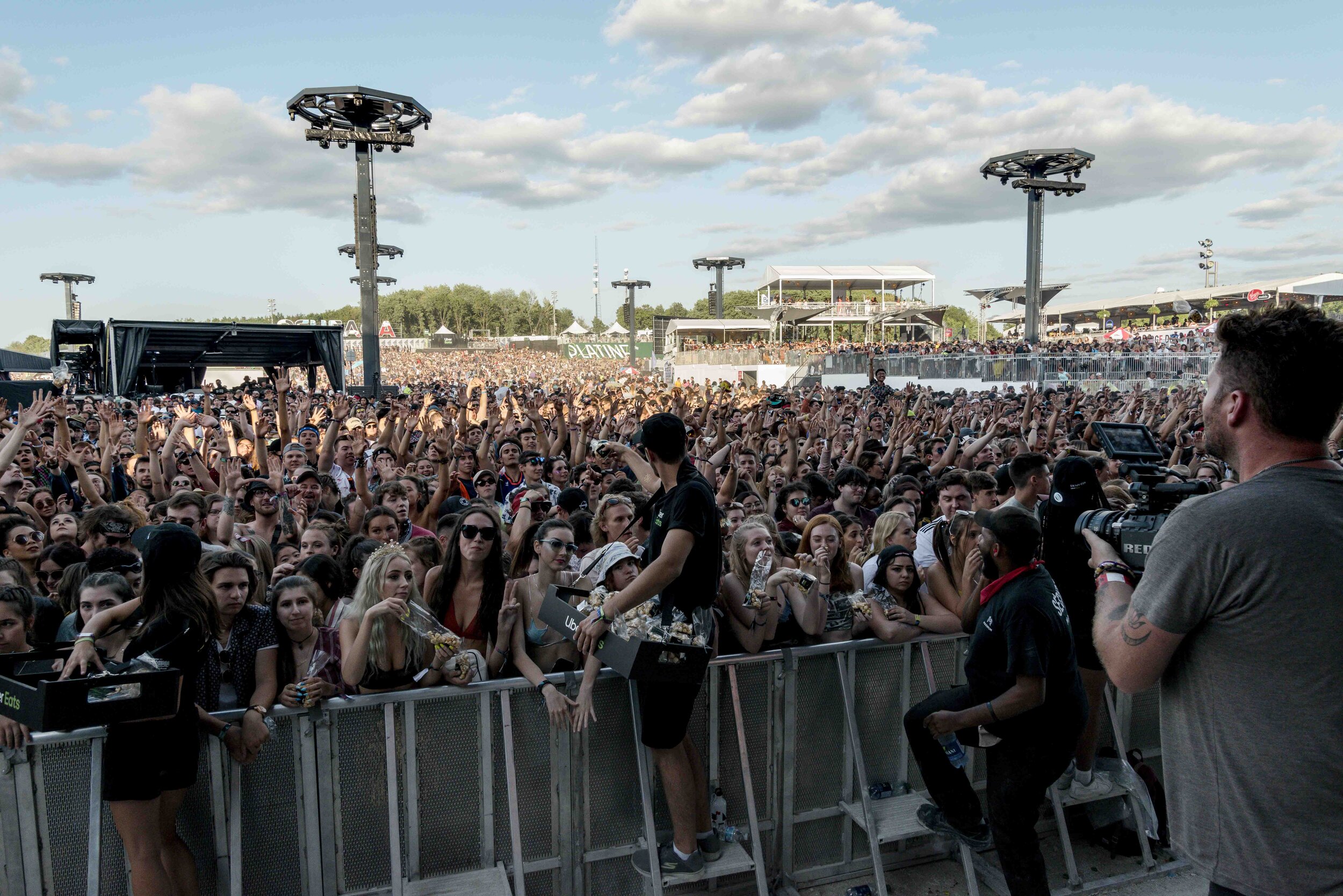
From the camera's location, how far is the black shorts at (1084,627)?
3.83 m

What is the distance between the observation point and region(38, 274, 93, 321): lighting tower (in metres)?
50.5

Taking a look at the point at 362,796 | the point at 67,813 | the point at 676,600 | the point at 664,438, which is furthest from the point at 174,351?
the point at 676,600

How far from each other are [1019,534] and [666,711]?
154 centimetres

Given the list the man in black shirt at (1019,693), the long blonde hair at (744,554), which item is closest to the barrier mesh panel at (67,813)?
the long blonde hair at (744,554)

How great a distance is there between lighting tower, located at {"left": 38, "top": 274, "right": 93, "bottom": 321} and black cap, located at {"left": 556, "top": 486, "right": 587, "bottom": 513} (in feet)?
189

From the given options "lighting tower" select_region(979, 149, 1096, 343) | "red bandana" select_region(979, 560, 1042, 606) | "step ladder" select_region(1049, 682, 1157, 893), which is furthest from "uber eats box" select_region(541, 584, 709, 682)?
"lighting tower" select_region(979, 149, 1096, 343)

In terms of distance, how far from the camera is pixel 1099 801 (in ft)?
13.5

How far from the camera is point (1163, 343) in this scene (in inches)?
1272

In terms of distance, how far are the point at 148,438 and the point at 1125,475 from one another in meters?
9.94

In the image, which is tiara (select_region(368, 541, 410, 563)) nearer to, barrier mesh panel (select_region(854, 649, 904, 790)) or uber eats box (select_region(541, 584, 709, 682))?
uber eats box (select_region(541, 584, 709, 682))

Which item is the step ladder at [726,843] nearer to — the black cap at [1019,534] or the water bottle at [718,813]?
the water bottle at [718,813]

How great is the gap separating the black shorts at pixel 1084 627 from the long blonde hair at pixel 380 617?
293 centimetres

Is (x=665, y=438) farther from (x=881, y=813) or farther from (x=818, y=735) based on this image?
(x=881, y=813)

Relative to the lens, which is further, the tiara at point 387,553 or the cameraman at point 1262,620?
the tiara at point 387,553
